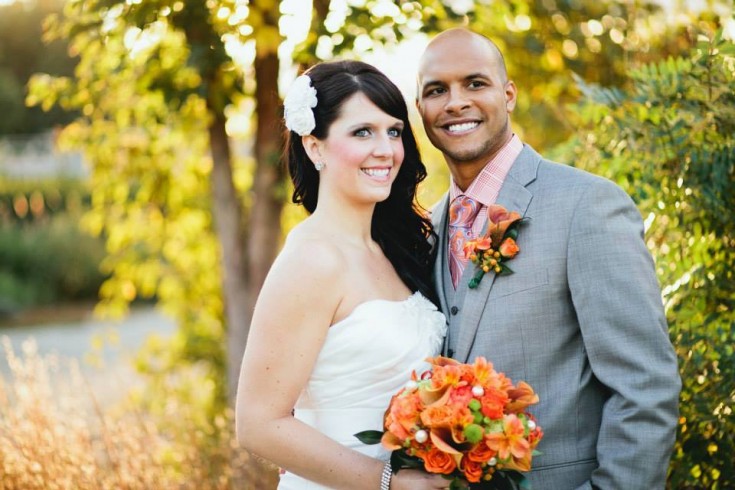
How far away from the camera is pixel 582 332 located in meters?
2.39

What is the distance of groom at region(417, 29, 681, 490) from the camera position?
7.63 ft

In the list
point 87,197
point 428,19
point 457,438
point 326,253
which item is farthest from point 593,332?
point 87,197

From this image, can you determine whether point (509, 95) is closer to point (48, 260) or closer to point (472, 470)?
point (472, 470)

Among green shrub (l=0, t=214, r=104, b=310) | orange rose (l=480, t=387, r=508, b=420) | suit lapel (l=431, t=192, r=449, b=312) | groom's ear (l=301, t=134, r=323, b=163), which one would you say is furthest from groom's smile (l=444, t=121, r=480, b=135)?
green shrub (l=0, t=214, r=104, b=310)

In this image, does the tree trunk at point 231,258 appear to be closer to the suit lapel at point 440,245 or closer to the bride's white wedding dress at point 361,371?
the suit lapel at point 440,245

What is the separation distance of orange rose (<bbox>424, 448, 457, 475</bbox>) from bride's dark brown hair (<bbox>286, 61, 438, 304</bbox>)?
869mm

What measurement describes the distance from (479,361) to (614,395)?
1.59 ft

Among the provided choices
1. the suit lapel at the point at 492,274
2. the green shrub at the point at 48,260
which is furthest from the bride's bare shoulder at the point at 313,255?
the green shrub at the point at 48,260

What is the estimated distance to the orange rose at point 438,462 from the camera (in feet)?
6.89

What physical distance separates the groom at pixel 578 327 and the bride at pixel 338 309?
234mm

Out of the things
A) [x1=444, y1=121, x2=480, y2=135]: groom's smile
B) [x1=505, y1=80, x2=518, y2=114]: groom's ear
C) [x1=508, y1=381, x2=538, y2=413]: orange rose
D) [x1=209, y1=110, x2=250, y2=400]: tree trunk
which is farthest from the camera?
[x1=209, y1=110, x2=250, y2=400]: tree trunk

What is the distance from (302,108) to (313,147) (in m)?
0.15

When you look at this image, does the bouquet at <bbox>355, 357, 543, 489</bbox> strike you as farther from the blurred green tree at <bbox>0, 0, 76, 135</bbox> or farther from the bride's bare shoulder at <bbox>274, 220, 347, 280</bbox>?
the blurred green tree at <bbox>0, 0, 76, 135</bbox>

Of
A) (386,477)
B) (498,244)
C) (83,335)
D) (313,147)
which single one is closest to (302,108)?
(313,147)
